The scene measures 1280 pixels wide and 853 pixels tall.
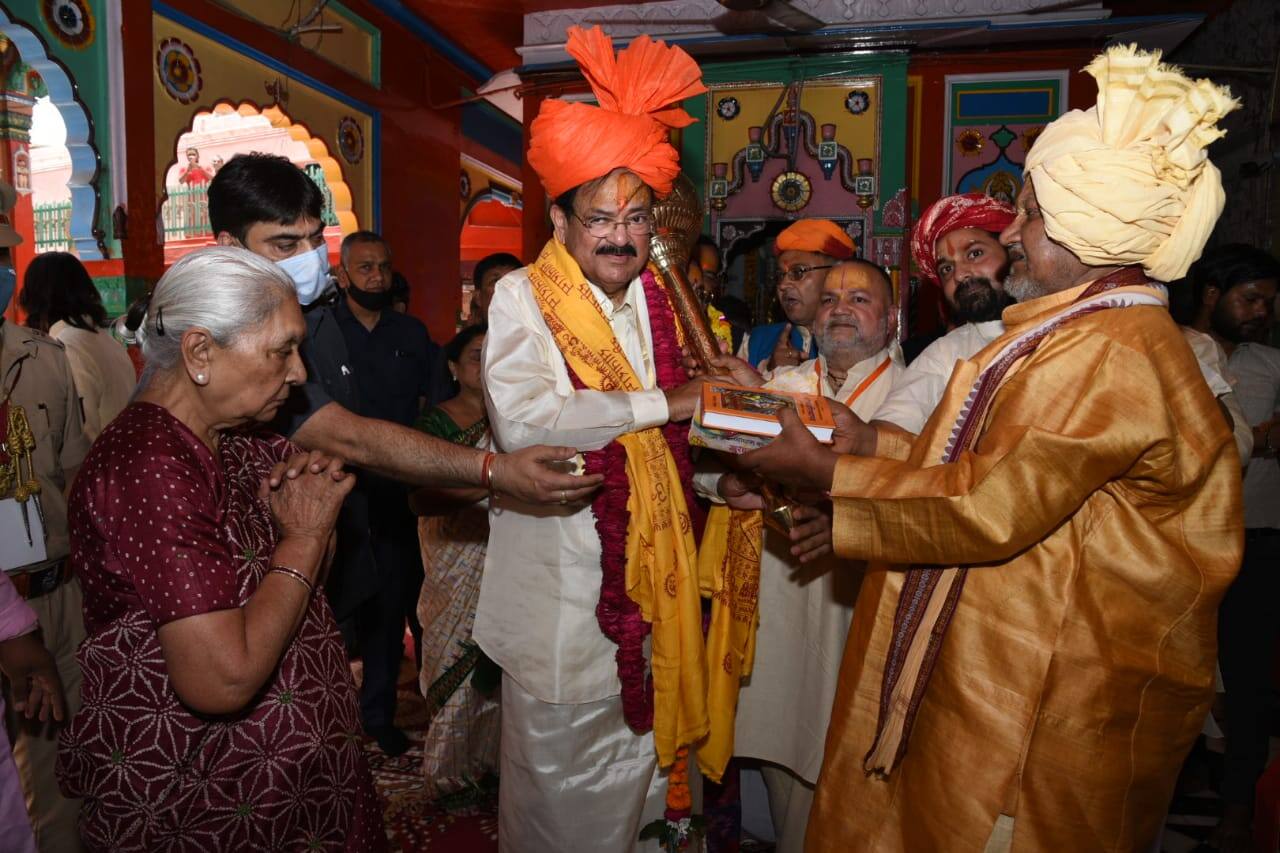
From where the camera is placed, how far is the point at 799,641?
2686 millimetres

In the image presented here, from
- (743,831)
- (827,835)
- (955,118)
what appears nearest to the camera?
(827,835)

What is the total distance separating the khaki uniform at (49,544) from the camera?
8.64ft

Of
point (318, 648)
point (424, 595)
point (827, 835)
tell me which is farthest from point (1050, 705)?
point (424, 595)

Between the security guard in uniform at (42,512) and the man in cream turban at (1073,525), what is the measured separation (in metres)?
2.36

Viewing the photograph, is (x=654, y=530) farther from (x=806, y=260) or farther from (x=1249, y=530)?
(x=1249, y=530)

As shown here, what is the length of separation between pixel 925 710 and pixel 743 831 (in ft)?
6.03

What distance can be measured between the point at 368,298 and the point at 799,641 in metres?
3.23

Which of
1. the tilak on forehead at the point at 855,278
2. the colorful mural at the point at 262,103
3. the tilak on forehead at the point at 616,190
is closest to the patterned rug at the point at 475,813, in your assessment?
the tilak on forehead at the point at 855,278

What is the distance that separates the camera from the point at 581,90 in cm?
858

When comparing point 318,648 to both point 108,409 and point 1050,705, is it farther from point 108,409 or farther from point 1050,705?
point 108,409

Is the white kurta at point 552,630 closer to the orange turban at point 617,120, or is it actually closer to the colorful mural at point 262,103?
the orange turban at point 617,120

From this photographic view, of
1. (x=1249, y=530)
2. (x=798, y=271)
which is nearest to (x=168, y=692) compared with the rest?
(x=798, y=271)

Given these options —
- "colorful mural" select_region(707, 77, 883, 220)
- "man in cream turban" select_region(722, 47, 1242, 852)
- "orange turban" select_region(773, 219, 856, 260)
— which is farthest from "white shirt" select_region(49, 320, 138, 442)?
"colorful mural" select_region(707, 77, 883, 220)

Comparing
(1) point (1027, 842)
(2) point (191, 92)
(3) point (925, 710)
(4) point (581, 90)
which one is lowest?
(1) point (1027, 842)
